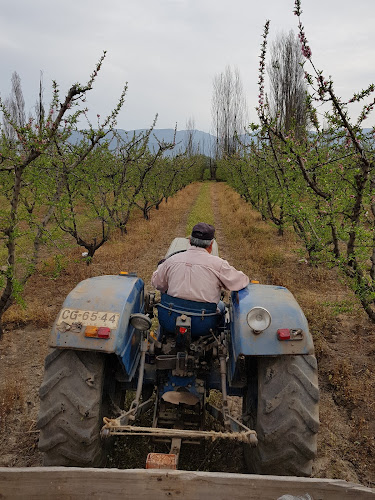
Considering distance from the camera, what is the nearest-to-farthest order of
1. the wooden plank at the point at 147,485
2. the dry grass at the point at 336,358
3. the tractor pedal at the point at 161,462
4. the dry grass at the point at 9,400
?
1. the wooden plank at the point at 147,485
2. the tractor pedal at the point at 161,462
3. the dry grass at the point at 336,358
4. the dry grass at the point at 9,400

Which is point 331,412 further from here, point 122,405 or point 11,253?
point 11,253

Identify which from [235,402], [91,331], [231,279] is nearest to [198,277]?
[231,279]

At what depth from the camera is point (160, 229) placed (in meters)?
11.8

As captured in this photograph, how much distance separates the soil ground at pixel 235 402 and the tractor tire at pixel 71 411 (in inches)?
20.6

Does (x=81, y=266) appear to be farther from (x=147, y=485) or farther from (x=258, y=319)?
(x=147, y=485)

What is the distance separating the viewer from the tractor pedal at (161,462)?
1.82m

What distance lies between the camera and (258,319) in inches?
85.0

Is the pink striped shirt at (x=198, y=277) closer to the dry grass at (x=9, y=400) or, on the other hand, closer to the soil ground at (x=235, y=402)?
the soil ground at (x=235, y=402)

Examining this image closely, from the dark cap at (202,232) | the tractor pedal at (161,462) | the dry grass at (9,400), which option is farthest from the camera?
the dry grass at (9,400)

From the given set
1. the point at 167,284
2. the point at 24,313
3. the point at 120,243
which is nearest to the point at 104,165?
the point at 120,243

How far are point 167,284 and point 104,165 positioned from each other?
7.52 meters

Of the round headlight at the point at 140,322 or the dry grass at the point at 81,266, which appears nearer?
the round headlight at the point at 140,322

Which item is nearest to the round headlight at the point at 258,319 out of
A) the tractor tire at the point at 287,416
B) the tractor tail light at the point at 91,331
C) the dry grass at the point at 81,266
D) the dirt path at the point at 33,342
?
the tractor tire at the point at 287,416

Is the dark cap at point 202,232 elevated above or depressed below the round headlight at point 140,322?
above
